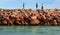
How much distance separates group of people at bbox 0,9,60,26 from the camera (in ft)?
215

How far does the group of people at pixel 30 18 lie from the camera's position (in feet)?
215

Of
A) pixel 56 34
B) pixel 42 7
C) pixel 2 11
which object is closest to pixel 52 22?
pixel 42 7

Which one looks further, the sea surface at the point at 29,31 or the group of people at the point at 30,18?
the group of people at the point at 30,18

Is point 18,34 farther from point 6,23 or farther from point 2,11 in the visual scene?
point 2,11

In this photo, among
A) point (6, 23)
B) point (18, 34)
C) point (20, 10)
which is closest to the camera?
point (18, 34)

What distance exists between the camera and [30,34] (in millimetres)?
44406

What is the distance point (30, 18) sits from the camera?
65750mm

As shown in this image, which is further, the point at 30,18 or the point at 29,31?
the point at 30,18

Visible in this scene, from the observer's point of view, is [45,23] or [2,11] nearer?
[45,23]

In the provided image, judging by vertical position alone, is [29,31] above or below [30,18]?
below

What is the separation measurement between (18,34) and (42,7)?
2980 centimetres

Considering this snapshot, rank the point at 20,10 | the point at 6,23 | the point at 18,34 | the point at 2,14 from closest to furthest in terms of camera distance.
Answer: the point at 18,34, the point at 6,23, the point at 2,14, the point at 20,10

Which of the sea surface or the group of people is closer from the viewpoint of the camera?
the sea surface

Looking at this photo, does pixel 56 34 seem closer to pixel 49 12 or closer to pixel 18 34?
pixel 18 34
